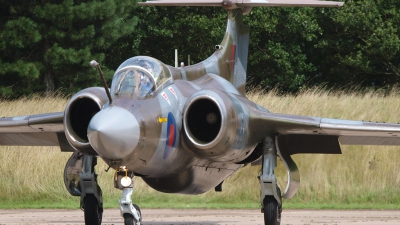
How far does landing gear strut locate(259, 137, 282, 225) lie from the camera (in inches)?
466

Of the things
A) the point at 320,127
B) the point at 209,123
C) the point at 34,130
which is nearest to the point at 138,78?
the point at 209,123

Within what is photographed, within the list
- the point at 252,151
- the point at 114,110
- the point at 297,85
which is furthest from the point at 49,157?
the point at 297,85

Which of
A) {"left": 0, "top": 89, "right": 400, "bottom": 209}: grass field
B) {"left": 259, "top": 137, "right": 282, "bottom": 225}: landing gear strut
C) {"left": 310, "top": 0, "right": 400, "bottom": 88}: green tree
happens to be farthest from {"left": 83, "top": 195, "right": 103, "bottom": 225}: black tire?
{"left": 310, "top": 0, "right": 400, "bottom": 88}: green tree

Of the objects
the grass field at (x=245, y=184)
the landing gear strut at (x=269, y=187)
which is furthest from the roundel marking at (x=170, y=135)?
the grass field at (x=245, y=184)

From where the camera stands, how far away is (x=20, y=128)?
1245 cm

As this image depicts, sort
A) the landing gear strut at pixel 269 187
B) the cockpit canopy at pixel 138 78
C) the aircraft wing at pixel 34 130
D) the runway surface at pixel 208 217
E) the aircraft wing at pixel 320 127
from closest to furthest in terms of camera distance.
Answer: the cockpit canopy at pixel 138 78
the aircraft wing at pixel 320 127
the landing gear strut at pixel 269 187
the aircraft wing at pixel 34 130
the runway surface at pixel 208 217

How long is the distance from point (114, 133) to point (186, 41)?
25.8m

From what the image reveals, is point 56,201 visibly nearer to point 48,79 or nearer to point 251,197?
point 251,197

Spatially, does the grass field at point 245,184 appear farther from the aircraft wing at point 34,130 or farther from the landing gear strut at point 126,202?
the landing gear strut at point 126,202

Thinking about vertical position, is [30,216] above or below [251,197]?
above

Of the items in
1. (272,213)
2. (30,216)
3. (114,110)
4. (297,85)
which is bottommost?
(297,85)

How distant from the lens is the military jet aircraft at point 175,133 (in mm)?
9766

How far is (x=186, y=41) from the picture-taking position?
3484cm

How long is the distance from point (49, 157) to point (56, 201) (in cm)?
150
